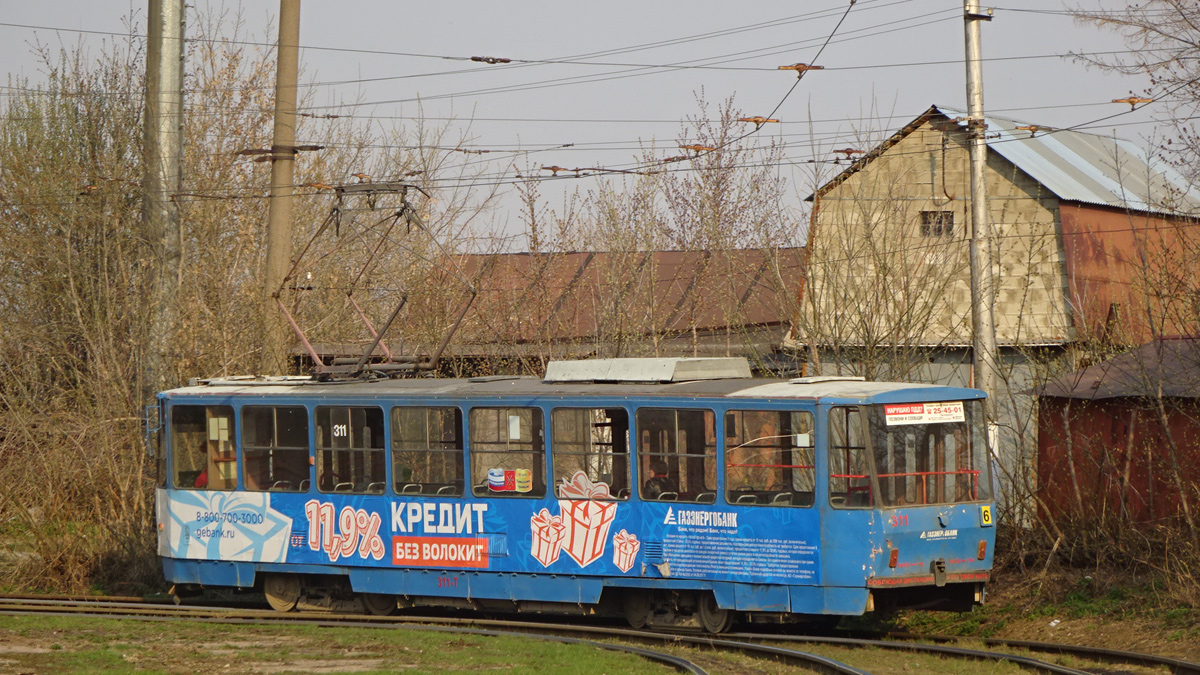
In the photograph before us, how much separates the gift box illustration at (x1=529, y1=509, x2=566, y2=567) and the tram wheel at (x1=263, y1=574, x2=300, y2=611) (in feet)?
10.7

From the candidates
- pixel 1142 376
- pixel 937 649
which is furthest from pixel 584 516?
pixel 1142 376

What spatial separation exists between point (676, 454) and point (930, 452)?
227cm

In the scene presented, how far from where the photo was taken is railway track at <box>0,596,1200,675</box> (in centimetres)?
997

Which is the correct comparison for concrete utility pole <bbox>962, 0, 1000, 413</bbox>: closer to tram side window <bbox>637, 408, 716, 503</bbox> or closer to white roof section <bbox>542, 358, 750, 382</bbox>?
white roof section <bbox>542, 358, 750, 382</bbox>

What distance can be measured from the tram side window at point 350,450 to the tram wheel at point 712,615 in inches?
140

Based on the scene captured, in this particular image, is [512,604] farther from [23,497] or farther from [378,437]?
[23,497]

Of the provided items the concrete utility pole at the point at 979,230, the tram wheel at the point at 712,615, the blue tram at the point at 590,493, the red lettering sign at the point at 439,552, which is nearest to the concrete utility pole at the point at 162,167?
the blue tram at the point at 590,493

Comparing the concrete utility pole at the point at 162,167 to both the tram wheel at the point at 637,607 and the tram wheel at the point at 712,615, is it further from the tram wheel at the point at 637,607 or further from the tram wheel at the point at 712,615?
the tram wheel at the point at 712,615

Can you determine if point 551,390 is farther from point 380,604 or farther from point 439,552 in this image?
point 380,604

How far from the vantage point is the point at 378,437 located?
1307cm

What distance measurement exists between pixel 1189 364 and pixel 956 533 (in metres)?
3.87

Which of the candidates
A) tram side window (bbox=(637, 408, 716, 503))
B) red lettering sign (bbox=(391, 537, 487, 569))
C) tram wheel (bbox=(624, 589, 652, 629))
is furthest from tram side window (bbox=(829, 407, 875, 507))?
red lettering sign (bbox=(391, 537, 487, 569))

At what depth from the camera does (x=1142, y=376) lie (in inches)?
511

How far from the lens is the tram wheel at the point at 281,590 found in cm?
1395
